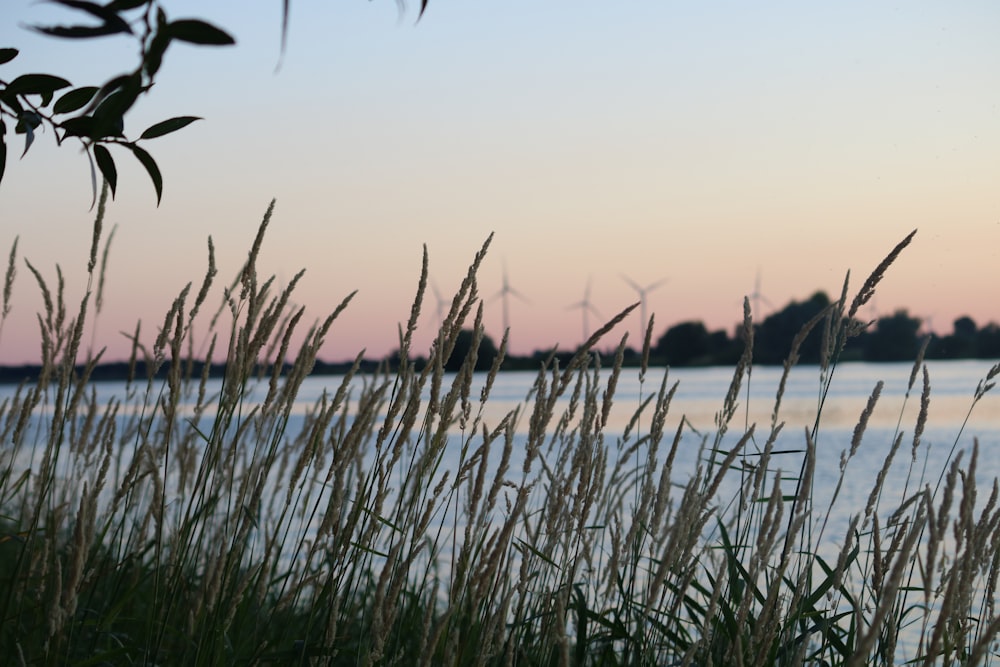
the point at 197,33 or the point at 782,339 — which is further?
the point at 782,339

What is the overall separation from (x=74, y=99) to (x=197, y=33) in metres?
0.81

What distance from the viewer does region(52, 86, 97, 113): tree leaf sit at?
1.58 meters

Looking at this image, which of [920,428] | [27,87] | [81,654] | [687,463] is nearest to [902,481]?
[687,463]

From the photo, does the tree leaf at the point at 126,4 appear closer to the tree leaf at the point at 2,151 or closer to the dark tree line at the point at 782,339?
the tree leaf at the point at 2,151

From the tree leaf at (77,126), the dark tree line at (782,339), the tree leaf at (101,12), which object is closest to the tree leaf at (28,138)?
the tree leaf at (77,126)

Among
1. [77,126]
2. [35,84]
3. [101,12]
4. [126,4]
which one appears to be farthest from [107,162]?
[101,12]

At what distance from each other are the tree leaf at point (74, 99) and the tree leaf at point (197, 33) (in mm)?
770

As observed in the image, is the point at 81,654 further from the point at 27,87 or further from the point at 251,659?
the point at 27,87

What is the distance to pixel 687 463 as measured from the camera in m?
15.0

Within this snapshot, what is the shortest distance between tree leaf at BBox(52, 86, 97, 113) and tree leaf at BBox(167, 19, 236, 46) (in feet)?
2.53

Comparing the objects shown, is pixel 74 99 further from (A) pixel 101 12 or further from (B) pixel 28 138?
(A) pixel 101 12

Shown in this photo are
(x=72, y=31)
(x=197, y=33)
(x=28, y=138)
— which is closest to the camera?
(x=197, y=33)

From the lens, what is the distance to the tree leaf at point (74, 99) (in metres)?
1.58

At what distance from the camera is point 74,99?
1.59 metres
